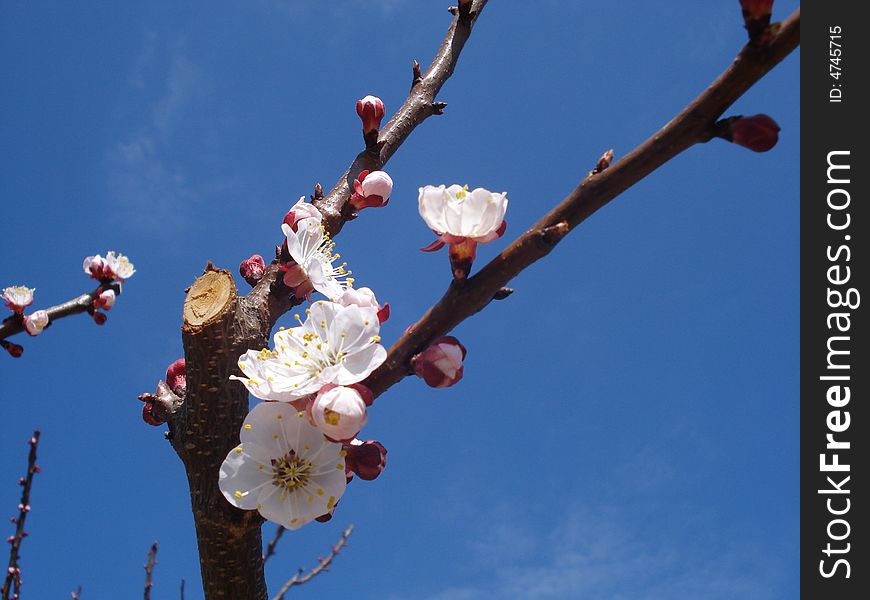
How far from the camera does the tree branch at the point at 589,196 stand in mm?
1070

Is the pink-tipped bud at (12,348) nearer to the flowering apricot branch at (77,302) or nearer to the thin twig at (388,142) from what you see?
the flowering apricot branch at (77,302)

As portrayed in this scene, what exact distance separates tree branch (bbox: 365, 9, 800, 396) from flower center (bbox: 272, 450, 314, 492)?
243 mm

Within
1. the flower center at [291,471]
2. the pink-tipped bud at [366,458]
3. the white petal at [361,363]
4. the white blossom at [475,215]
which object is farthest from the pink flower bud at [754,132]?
the flower center at [291,471]

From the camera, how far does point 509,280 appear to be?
1.26 metres

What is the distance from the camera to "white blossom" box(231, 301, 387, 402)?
1.30 metres

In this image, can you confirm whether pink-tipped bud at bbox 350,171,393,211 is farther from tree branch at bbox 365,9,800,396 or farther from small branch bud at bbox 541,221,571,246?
small branch bud at bbox 541,221,571,246

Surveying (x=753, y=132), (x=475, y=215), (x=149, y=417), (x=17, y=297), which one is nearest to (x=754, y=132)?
(x=753, y=132)

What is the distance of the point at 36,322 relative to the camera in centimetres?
404

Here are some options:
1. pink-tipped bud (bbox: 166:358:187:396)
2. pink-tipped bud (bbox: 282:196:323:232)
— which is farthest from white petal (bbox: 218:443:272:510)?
pink-tipped bud (bbox: 282:196:323:232)

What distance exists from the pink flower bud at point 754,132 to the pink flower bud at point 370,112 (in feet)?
4.55

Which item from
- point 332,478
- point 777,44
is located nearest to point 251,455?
point 332,478

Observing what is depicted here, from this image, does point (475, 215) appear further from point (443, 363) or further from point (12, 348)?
point (12, 348)

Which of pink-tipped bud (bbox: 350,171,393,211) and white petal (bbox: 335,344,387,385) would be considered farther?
pink-tipped bud (bbox: 350,171,393,211)

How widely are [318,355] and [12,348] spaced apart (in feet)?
11.5
